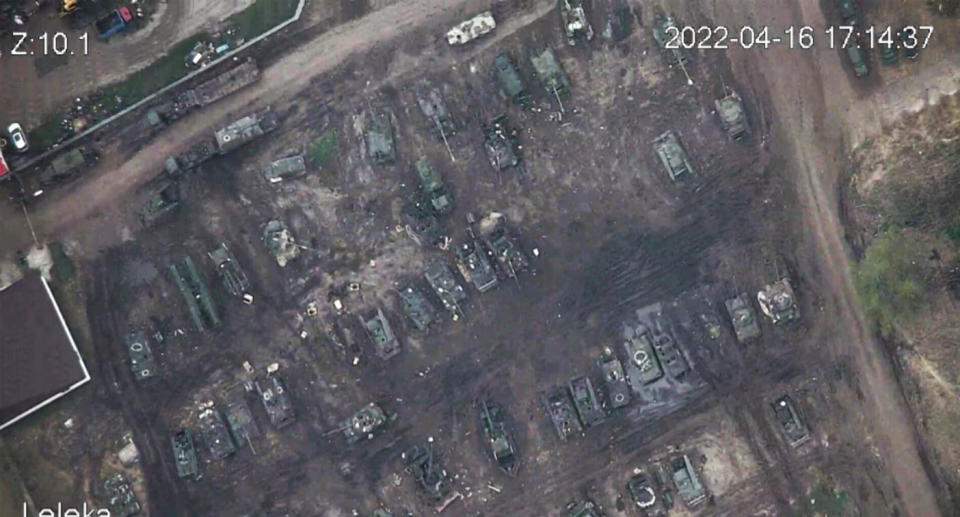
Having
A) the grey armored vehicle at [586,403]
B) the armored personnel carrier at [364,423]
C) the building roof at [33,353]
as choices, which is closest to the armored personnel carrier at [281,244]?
the armored personnel carrier at [364,423]

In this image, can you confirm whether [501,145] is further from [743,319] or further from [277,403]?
[277,403]

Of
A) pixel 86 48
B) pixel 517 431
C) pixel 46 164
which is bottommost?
pixel 517 431

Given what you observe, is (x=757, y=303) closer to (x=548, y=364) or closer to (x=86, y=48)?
(x=548, y=364)

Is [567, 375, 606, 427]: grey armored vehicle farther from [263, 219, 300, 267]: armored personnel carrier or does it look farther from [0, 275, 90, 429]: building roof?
[0, 275, 90, 429]: building roof

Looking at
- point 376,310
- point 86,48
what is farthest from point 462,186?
point 86,48

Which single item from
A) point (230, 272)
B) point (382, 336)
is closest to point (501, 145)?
point (382, 336)

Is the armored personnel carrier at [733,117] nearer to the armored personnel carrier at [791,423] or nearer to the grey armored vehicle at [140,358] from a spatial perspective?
the armored personnel carrier at [791,423]
